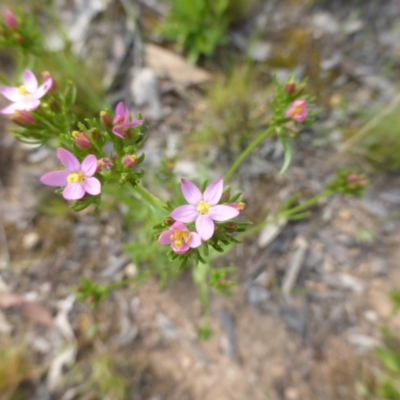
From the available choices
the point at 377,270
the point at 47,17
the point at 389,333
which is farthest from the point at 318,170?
the point at 47,17

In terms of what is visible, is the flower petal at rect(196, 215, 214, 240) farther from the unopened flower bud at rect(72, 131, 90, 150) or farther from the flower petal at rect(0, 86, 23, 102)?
the flower petal at rect(0, 86, 23, 102)

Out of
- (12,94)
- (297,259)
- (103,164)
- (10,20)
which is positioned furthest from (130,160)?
(297,259)

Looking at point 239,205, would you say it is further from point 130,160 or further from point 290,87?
point 290,87

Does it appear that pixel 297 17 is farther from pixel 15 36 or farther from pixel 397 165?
pixel 15 36

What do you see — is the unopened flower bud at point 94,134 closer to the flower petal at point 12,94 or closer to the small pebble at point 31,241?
the flower petal at point 12,94

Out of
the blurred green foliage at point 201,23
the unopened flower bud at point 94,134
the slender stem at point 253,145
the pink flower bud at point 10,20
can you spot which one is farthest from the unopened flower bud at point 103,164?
the blurred green foliage at point 201,23

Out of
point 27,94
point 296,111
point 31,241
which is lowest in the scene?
point 31,241

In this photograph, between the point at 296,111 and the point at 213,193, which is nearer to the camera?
the point at 213,193
